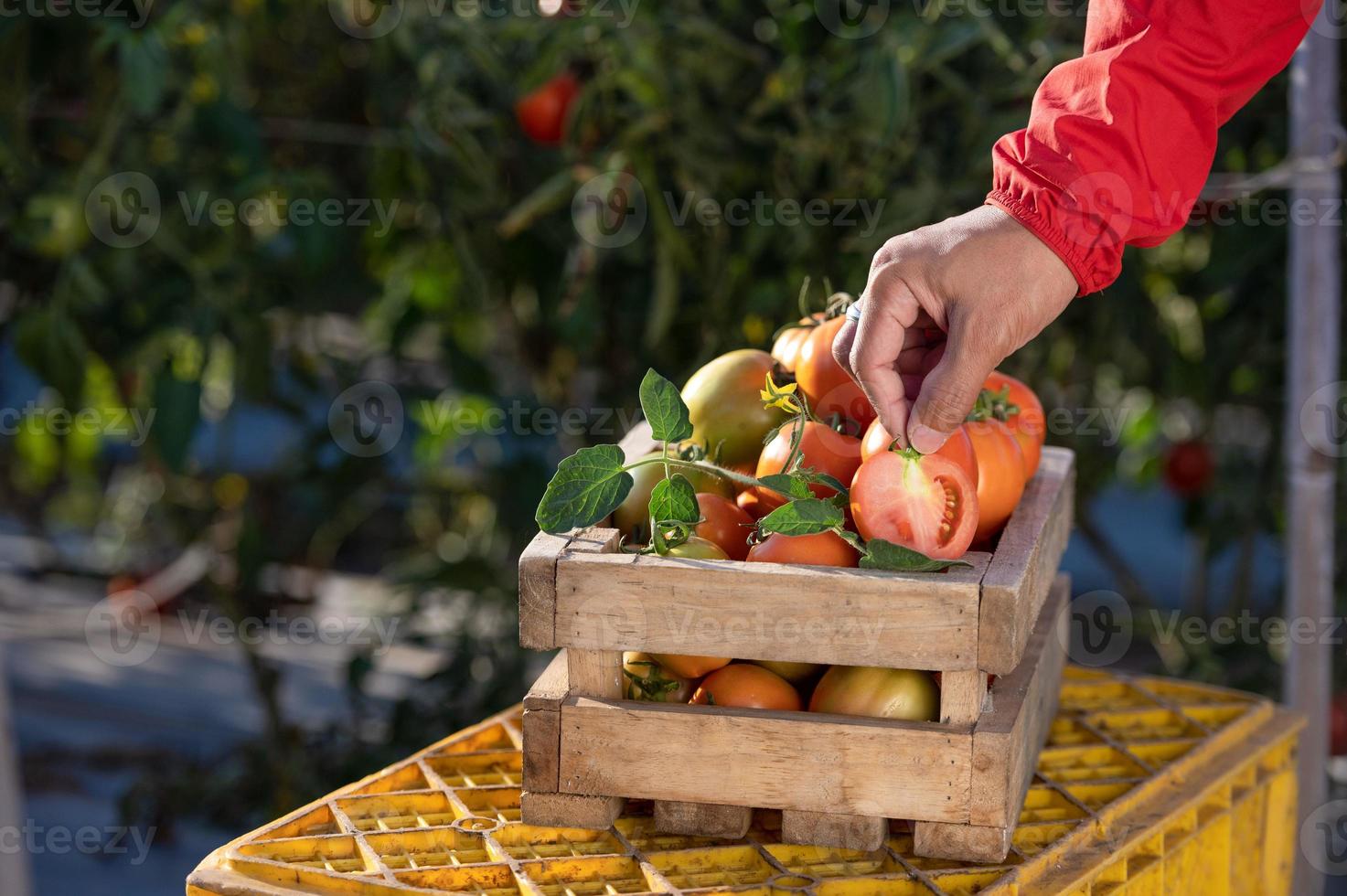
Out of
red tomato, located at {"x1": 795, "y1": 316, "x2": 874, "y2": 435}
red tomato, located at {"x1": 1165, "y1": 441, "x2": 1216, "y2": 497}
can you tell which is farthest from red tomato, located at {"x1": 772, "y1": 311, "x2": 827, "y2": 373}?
red tomato, located at {"x1": 1165, "y1": 441, "x2": 1216, "y2": 497}

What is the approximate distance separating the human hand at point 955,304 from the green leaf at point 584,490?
22 cm

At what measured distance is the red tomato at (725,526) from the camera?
119 cm

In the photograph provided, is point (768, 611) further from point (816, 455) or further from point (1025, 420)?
point (1025, 420)

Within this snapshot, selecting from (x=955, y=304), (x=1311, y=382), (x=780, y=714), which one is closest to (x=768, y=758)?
(x=780, y=714)

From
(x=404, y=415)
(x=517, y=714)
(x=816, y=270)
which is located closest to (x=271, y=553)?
(x=404, y=415)

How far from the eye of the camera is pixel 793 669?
1.18 metres

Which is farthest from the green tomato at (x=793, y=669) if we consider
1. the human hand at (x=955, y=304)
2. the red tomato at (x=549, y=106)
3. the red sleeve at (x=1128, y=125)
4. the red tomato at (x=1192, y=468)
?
the red tomato at (x=1192, y=468)

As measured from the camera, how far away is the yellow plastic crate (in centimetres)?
110

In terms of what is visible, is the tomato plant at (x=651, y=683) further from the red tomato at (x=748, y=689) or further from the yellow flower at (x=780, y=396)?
the yellow flower at (x=780, y=396)

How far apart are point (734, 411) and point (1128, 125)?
0.41 m

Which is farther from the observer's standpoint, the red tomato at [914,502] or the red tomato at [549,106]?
the red tomato at [549,106]

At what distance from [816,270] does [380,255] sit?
2.81 feet

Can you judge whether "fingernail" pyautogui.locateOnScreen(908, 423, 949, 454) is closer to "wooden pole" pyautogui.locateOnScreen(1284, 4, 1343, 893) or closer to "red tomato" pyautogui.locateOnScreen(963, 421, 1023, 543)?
Answer: "red tomato" pyautogui.locateOnScreen(963, 421, 1023, 543)

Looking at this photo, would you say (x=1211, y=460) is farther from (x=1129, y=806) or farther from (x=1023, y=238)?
(x=1023, y=238)
